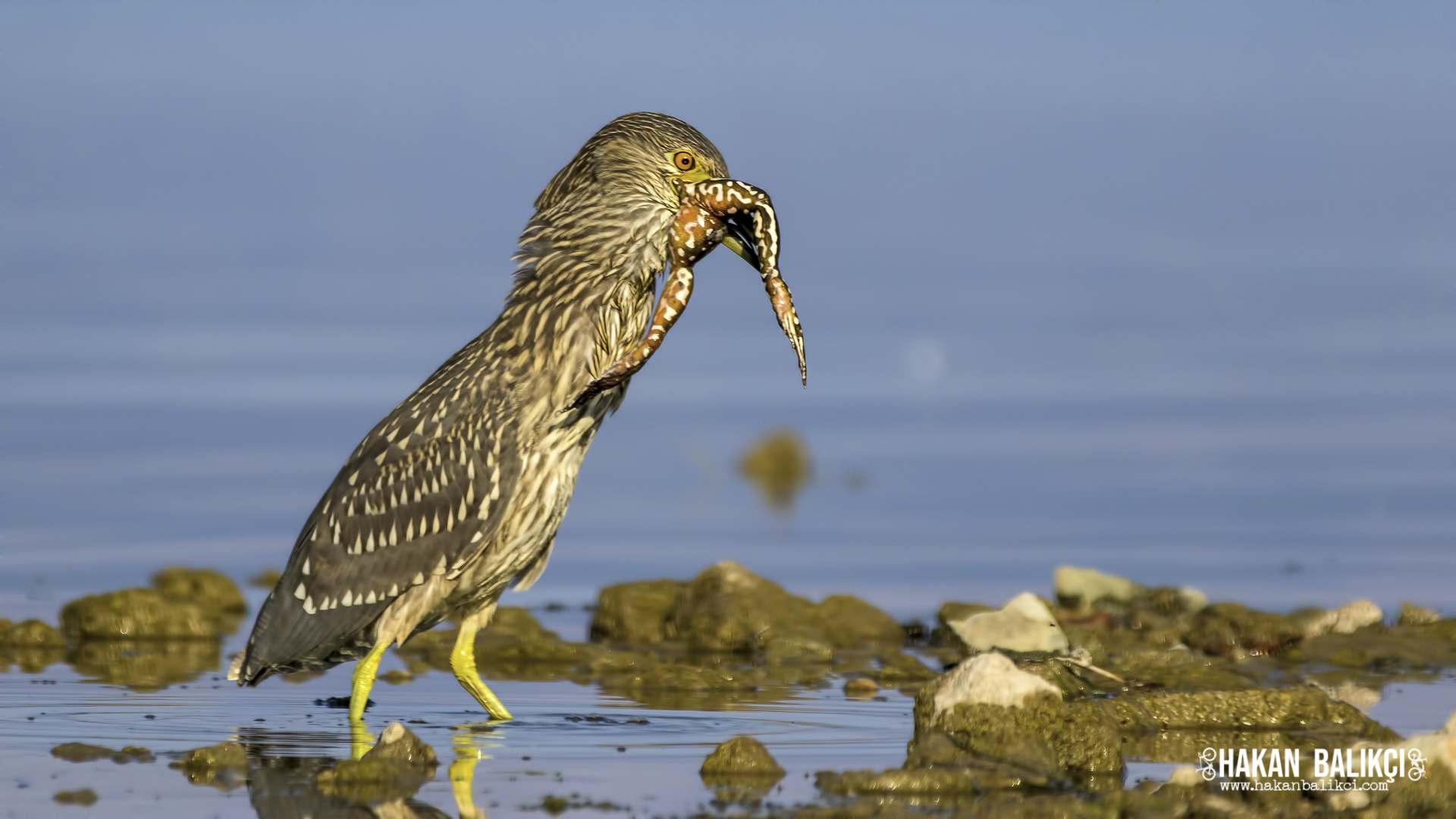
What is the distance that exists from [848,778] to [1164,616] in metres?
7.24

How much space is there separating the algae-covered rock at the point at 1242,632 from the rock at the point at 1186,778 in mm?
5514

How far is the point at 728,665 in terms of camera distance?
12727 millimetres

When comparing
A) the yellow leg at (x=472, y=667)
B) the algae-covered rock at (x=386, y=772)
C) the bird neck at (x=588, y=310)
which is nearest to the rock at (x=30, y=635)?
the yellow leg at (x=472, y=667)

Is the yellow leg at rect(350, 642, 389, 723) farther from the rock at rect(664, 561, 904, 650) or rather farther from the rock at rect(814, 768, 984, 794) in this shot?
the rock at rect(664, 561, 904, 650)

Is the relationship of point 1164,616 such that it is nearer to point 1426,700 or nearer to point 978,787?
point 1426,700

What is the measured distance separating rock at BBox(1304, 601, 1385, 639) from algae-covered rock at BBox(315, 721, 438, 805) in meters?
7.51

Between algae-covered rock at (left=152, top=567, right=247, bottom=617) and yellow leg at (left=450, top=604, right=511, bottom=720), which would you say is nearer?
yellow leg at (left=450, top=604, right=511, bottom=720)

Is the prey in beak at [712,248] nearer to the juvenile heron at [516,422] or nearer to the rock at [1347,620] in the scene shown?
the juvenile heron at [516,422]

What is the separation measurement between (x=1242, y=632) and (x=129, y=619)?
819 centimetres

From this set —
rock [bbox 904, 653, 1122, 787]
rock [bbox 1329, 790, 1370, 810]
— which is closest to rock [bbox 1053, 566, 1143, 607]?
rock [bbox 904, 653, 1122, 787]

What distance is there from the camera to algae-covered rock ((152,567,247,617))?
1509 cm

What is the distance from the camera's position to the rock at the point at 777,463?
80.2 feet

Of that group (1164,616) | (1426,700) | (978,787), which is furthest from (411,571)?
(1164,616)

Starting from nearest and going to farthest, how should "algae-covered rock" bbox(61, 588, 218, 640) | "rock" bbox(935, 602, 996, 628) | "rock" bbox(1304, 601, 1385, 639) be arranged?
"rock" bbox(1304, 601, 1385, 639)
"algae-covered rock" bbox(61, 588, 218, 640)
"rock" bbox(935, 602, 996, 628)
